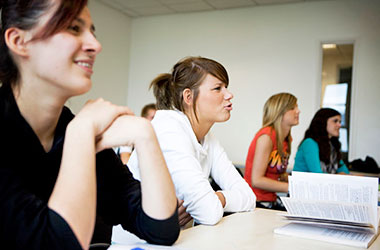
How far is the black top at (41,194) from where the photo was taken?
31.2 inches

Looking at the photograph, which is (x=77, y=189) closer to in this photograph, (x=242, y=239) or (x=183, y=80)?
(x=242, y=239)

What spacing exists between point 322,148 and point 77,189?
3085 mm

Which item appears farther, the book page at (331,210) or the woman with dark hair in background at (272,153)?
the woman with dark hair in background at (272,153)

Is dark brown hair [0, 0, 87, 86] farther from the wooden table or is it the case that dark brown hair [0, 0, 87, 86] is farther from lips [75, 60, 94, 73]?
the wooden table

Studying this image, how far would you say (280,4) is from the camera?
5676mm

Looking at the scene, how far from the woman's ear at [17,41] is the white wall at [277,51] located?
16.3ft

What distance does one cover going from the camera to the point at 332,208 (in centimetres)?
129

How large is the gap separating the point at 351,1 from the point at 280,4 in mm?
973

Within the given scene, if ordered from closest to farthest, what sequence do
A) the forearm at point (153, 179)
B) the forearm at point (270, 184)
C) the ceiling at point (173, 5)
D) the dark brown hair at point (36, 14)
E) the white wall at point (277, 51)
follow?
the dark brown hair at point (36, 14) → the forearm at point (153, 179) → the forearm at point (270, 184) → the white wall at point (277, 51) → the ceiling at point (173, 5)

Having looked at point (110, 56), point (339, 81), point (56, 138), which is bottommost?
point (56, 138)

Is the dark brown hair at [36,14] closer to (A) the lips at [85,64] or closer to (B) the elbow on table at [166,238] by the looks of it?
(A) the lips at [85,64]

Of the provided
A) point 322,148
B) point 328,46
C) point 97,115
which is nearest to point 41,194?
point 97,115

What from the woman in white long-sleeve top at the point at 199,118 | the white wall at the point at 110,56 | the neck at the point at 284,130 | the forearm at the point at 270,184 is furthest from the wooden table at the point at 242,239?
the white wall at the point at 110,56

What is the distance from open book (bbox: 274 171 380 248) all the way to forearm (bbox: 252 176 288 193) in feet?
4.66
